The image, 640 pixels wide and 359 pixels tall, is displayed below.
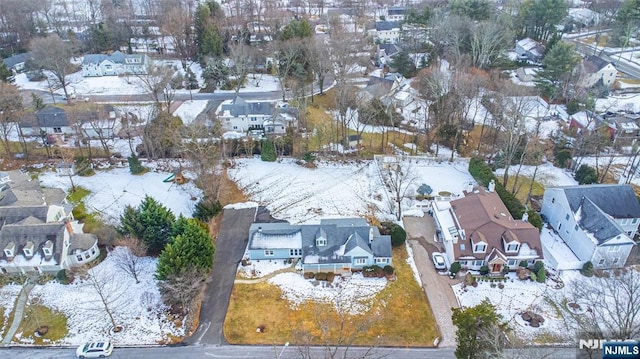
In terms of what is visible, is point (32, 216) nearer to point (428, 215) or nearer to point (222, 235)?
point (222, 235)

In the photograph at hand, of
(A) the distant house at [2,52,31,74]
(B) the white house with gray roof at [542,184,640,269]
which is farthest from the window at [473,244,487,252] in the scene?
(A) the distant house at [2,52,31,74]

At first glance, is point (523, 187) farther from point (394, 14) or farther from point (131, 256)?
point (394, 14)

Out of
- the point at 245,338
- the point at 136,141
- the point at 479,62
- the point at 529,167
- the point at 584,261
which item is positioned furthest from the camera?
the point at 479,62

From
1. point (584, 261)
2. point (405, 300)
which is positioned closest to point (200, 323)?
point (405, 300)

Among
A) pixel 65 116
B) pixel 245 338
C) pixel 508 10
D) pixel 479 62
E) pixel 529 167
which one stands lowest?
pixel 245 338

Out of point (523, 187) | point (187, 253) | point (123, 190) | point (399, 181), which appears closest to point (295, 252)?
point (187, 253)

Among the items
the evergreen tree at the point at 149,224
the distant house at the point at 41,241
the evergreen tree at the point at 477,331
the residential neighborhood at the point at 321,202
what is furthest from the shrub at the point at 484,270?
the distant house at the point at 41,241
